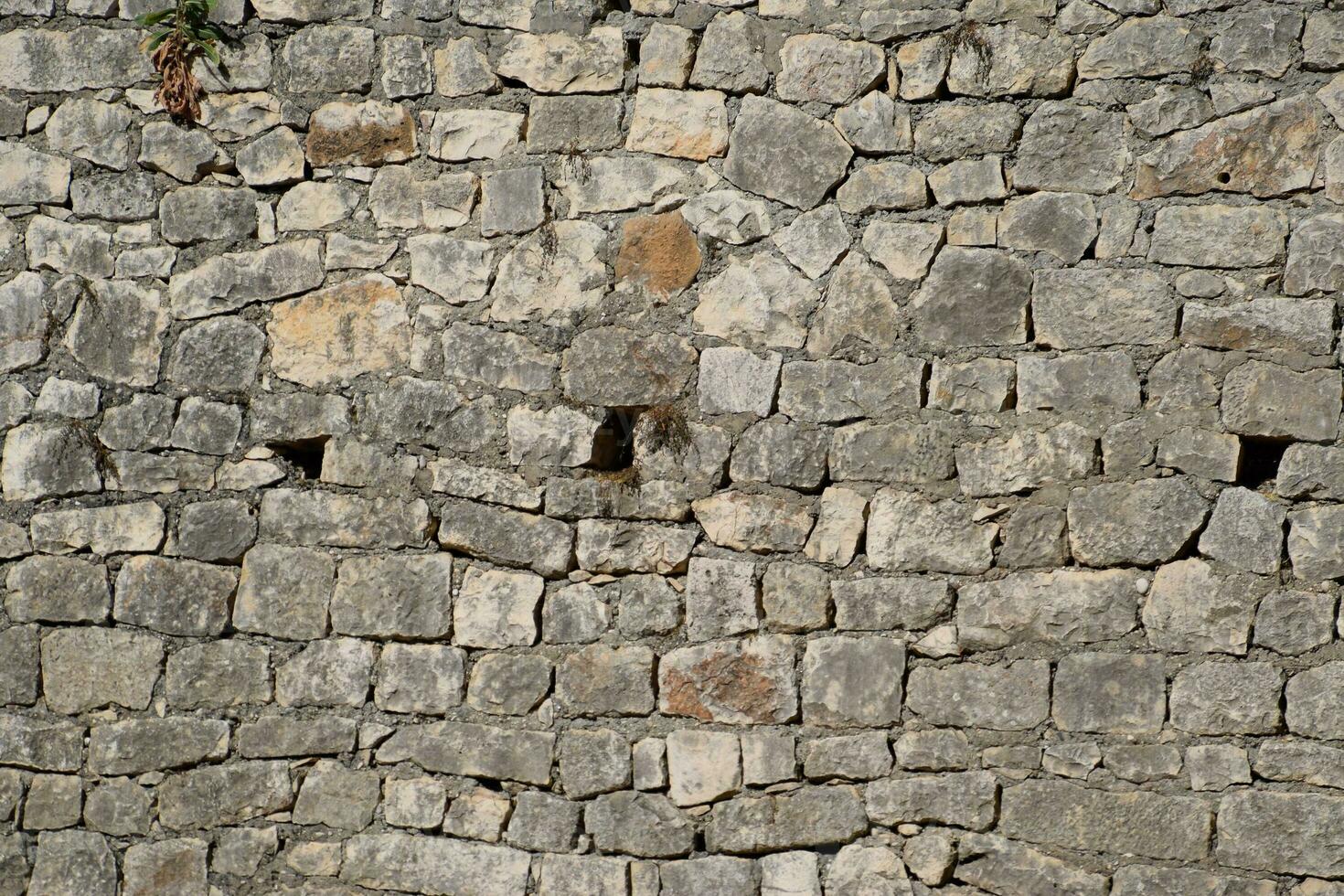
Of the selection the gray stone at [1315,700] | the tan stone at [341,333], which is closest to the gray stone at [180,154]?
the tan stone at [341,333]

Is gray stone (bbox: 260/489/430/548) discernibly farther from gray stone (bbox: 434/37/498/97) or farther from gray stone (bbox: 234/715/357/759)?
gray stone (bbox: 434/37/498/97)

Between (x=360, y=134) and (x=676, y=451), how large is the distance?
1315 millimetres

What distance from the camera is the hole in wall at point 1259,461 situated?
3391 mm

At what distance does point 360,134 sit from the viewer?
3.96 meters

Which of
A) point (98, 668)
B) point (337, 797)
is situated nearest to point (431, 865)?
point (337, 797)

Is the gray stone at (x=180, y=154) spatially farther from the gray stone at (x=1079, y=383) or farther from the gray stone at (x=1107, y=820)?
the gray stone at (x=1107, y=820)

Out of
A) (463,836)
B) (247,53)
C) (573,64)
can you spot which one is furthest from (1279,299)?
(247,53)

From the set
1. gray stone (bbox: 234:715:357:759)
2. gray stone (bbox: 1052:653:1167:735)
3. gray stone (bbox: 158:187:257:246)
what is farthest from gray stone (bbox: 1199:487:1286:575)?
gray stone (bbox: 158:187:257:246)

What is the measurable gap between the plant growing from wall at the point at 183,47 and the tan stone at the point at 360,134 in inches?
14.4

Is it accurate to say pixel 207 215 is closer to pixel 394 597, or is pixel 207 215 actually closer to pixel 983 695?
pixel 394 597

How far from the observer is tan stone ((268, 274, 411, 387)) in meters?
3.90

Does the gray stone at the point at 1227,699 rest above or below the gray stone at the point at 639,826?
above

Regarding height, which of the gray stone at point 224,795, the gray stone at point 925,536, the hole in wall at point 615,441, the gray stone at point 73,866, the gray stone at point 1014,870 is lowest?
the gray stone at point 73,866

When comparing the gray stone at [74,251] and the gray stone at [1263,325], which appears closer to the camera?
the gray stone at [1263,325]
